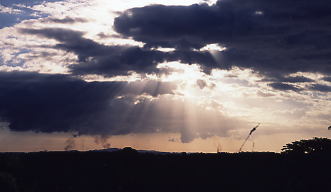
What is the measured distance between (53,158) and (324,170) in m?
15.6

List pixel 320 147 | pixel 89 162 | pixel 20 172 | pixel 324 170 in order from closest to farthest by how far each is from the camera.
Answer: pixel 20 172
pixel 89 162
pixel 324 170
pixel 320 147

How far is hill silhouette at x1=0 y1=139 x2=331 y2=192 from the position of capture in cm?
2217

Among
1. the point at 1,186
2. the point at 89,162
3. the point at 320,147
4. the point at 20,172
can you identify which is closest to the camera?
the point at 1,186

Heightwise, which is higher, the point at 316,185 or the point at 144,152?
the point at 144,152

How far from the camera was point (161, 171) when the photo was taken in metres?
24.5

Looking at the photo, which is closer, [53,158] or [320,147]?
[53,158]

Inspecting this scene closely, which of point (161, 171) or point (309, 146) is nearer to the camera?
point (161, 171)

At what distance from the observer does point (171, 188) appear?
23.8m

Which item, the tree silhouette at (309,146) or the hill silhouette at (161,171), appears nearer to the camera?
the hill silhouette at (161,171)

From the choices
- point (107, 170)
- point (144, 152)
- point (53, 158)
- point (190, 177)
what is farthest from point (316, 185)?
point (53, 158)

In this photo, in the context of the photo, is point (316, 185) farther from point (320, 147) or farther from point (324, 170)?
point (320, 147)

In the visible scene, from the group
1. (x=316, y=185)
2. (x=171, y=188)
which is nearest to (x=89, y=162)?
(x=171, y=188)

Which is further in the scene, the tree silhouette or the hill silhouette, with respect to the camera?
the tree silhouette

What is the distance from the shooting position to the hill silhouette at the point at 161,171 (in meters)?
22.2
